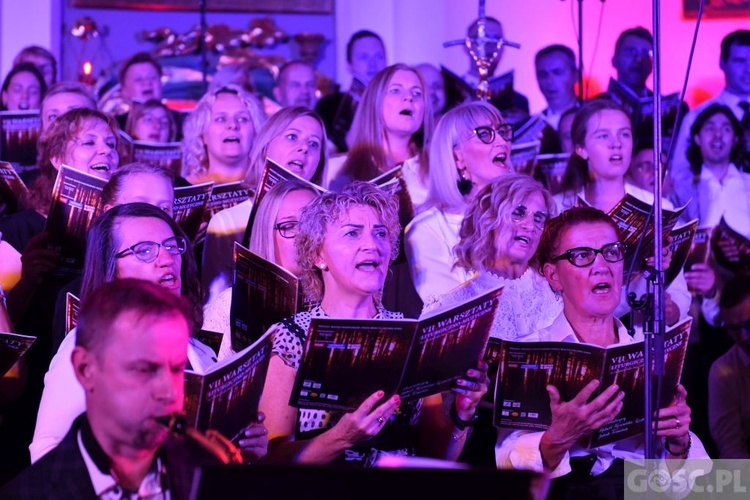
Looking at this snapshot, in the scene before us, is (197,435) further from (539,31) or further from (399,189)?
(539,31)

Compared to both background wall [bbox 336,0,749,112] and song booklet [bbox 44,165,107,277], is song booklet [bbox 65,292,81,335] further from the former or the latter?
background wall [bbox 336,0,749,112]

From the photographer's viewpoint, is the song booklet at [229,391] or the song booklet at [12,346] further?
the song booklet at [12,346]

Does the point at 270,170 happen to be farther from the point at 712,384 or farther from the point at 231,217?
the point at 712,384

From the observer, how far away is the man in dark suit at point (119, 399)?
231cm

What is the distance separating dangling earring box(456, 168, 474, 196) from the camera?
4.68 metres

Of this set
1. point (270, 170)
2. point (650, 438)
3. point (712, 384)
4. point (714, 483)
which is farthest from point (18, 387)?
point (712, 384)

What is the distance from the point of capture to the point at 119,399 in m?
2.31

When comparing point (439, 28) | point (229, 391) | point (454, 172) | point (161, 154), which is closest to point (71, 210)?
point (161, 154)

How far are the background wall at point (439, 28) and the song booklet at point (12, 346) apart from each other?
17.4ft

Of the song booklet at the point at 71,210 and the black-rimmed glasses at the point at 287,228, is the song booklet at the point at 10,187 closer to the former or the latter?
the song booklet at the point at 71,210

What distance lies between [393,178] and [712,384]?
1.53 metres

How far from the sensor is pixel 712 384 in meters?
4.61

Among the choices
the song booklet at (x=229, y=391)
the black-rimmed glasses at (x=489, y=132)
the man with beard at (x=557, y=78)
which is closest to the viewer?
the song booklet at (x=229, y=391)

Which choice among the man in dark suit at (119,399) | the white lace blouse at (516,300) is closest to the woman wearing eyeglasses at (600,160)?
the white lace blouse at (516,300)
